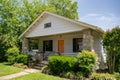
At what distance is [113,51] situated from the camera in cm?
1232

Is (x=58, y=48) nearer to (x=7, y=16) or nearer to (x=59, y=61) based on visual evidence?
(x=59, y=61)

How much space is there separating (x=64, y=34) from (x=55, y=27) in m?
1.89

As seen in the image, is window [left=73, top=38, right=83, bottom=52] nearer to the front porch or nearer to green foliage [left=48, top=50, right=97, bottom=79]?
the front porch

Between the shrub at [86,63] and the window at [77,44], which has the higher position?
the window at [77,44]

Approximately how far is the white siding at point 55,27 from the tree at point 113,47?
2.24m

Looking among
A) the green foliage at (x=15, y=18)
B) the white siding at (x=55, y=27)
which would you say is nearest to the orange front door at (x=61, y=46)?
the white siding at (x=55, y=27)

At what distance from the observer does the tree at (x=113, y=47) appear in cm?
1205

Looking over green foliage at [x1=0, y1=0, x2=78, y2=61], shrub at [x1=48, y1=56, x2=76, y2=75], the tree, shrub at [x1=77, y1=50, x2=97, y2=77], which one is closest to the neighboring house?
the tree

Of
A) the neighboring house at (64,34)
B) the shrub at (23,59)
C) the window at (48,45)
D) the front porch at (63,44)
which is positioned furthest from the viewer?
A: the window at (48,45)

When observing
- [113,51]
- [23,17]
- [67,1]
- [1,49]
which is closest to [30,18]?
[23,17]

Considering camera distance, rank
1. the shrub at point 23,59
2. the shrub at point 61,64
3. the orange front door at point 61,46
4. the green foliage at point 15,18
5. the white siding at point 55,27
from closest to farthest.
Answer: the shrub at point 61,64 → the white siding at point 55,27 → the shrub at point 23,59 → the orange front door at point 61,46 → the green foliage at point 15,18

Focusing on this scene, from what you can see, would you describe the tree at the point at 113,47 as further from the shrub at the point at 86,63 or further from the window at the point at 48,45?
the window at the point at 48,45

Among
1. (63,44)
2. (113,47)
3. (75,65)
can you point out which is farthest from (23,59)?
(113,47)

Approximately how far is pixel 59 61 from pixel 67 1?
2589 centimetres
